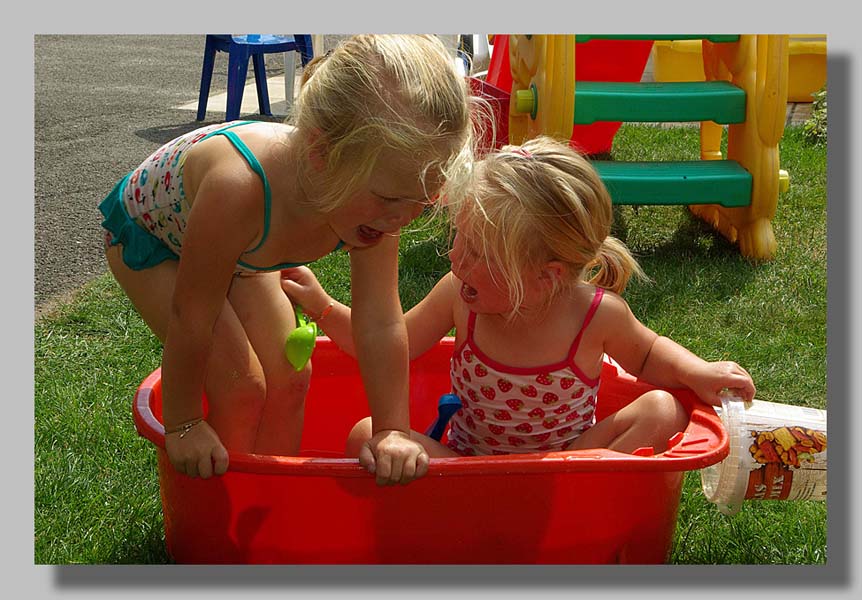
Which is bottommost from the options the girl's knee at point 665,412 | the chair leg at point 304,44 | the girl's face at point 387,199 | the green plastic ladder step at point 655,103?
the girl's knee at point 665,412

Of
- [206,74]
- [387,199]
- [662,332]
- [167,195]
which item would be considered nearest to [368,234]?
[387,199]

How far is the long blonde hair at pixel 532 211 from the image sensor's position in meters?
1.74

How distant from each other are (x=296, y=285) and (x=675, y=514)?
0.87 meters

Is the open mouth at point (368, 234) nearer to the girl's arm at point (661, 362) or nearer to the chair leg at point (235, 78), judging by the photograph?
the girl's arm at point (661, 362)

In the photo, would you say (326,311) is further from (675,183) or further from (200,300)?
(675,183)

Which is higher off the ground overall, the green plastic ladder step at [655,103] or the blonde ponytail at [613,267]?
the green plastic ladder step at [655,103]

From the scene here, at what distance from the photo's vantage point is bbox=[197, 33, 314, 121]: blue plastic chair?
17.7 feet

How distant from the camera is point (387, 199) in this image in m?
1.51

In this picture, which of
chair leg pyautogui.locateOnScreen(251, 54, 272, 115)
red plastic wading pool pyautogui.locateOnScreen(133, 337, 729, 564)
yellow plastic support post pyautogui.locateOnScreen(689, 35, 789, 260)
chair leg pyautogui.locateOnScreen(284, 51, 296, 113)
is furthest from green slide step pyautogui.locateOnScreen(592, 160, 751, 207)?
chair leg pyautogui.locateOnScreen(284, 51, 296, 113)

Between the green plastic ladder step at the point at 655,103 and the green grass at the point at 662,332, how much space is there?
44cm

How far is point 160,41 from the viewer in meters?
9.12

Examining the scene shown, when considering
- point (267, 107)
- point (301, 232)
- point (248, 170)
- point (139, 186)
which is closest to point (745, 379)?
point (301, 232)

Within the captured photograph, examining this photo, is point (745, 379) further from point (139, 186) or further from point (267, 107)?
point (267, 107)

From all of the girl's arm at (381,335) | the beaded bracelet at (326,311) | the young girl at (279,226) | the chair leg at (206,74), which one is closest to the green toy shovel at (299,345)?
the young girl at (279,226)
